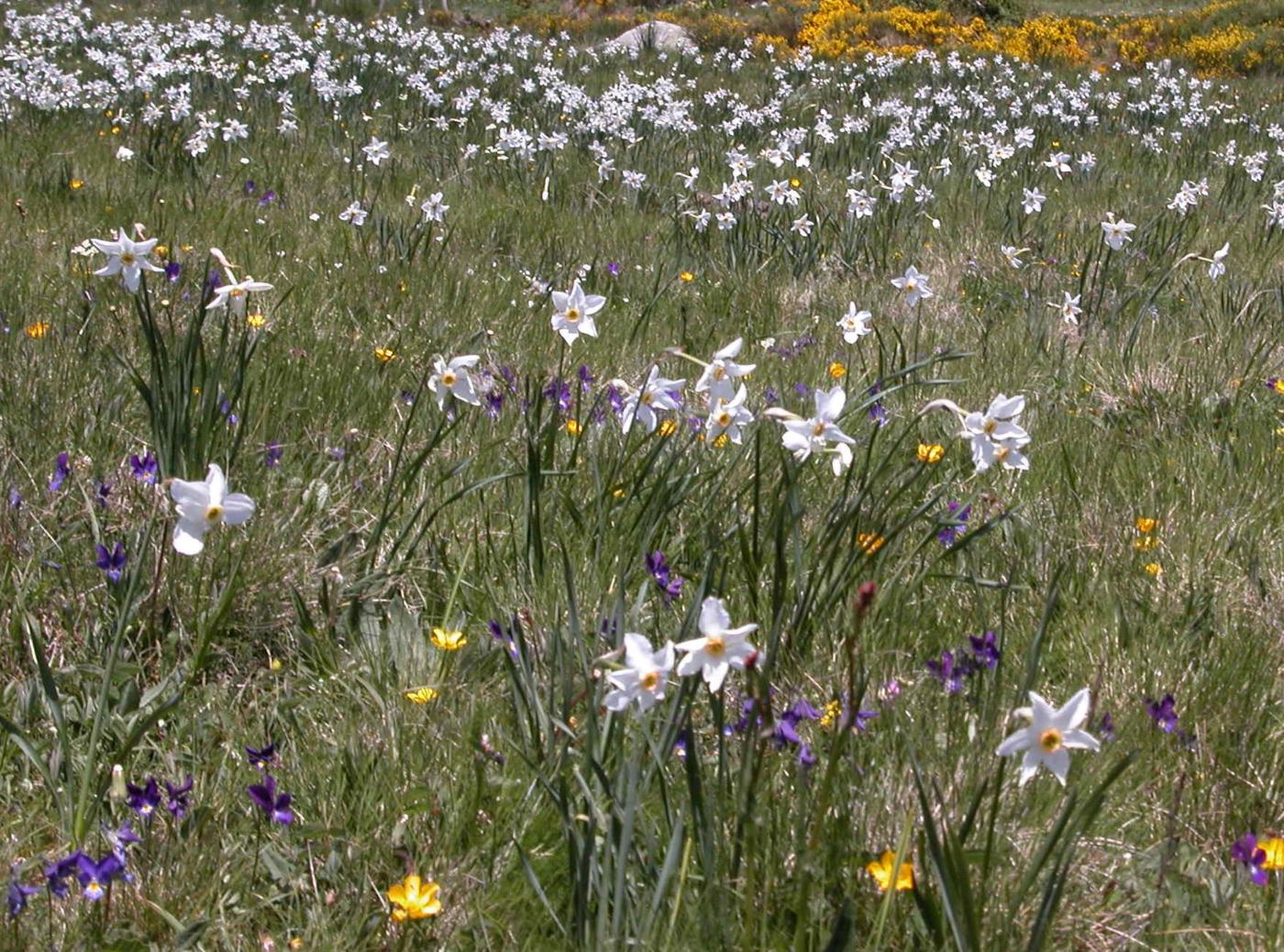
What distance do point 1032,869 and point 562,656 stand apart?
68cm

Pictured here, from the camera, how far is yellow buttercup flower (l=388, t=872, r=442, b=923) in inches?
61.7

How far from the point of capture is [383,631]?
2.28 m

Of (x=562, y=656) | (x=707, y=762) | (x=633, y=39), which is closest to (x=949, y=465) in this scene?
(x=707, y=762)

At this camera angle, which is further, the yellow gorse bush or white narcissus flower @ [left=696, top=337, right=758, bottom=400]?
the yellow gorse bush

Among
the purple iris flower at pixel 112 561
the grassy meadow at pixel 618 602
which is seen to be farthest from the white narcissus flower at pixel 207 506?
the purple iris flower at pixel 112 561

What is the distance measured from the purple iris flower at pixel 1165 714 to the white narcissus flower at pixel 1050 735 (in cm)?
70

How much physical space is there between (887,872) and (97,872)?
1.01 metres

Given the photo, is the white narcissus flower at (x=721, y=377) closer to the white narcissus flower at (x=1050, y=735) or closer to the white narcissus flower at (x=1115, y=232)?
the white narcissus flower at (x=1050, y=735)

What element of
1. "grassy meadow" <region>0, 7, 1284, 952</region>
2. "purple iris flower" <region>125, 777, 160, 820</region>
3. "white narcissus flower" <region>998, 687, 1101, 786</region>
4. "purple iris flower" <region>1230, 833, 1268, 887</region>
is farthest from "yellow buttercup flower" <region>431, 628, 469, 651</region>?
"purple iris flower" <region>1230, 833, 1268, 887</region>

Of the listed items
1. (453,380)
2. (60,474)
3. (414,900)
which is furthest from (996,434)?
(60,474)

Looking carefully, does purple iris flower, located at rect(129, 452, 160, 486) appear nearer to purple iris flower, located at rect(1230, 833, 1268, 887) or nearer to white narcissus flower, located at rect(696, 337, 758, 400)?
white narcissus flower, located at rect(696, 337, 758, 400)

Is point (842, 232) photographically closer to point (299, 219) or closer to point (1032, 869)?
point (299, 219)

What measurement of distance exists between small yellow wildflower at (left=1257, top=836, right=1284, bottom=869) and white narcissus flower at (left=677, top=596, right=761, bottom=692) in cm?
86

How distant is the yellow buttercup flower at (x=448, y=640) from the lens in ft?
7.16
